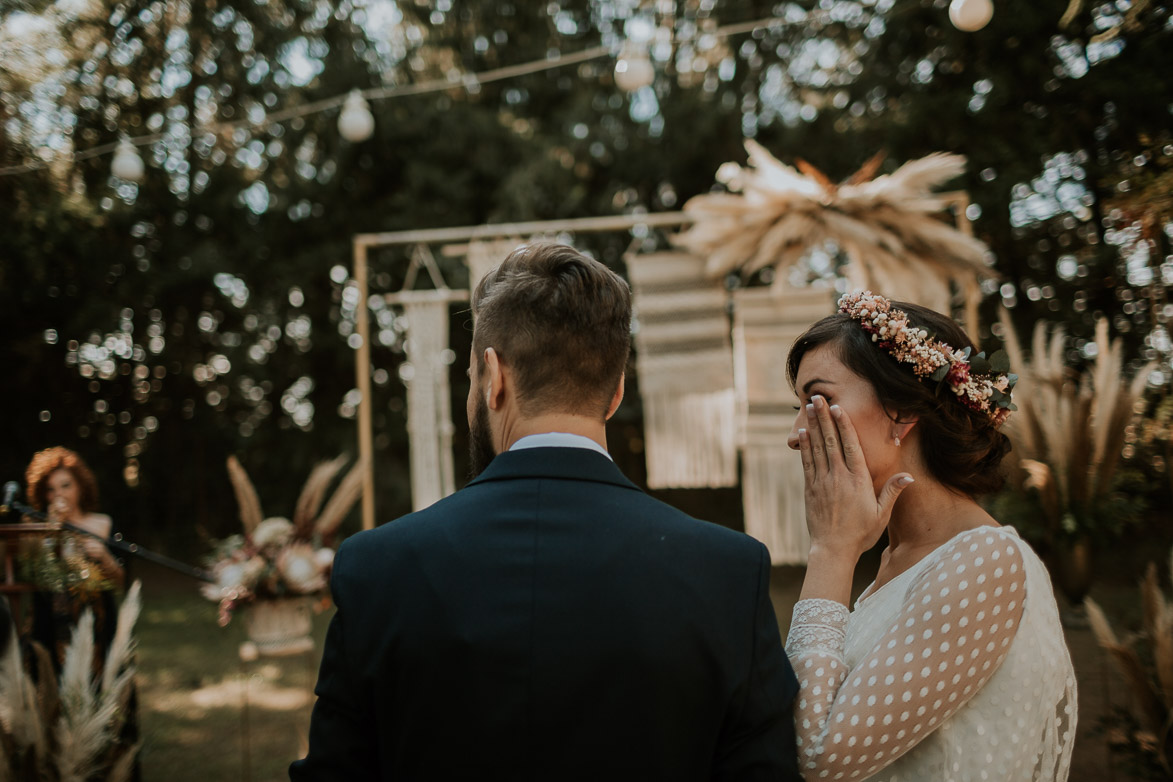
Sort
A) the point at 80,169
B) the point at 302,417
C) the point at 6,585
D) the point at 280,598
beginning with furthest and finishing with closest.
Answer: the point at 302,417 < the point at 80,169 < the point at 280,598 < the point at 6,585

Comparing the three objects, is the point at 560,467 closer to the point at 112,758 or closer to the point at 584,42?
the point at 112,758

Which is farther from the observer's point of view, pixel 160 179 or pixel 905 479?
pixel 160 179

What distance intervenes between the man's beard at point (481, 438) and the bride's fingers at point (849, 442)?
0.64 meters

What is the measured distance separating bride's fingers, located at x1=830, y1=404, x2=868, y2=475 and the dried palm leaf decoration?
3233mm

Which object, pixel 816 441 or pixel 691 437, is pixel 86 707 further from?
pixel 691 437

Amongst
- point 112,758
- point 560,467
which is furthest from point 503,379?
point 112,758

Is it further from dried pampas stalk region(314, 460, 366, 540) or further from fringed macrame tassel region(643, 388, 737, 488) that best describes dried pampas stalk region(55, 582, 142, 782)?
fringed macrame tassel region(643, 388, 737, 488)

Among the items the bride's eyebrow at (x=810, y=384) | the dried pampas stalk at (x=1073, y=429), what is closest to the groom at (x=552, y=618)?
the bride's eyebrow at (x=810, y=384)

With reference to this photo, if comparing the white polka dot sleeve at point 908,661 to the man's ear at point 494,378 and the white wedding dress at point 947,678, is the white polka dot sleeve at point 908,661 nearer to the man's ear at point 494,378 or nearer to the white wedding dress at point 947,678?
the white wedding dress at point 947,678

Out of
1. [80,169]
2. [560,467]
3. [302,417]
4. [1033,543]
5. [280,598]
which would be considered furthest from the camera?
[302,417]

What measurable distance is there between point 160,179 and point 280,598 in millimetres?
8893

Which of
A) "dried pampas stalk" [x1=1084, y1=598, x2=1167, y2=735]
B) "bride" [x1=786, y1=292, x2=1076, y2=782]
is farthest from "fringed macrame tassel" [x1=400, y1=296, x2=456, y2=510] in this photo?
"bride" [x1=786, y1=292, x2=1076, y2=782]

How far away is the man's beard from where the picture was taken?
1.32 metres

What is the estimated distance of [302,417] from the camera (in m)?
11.4
